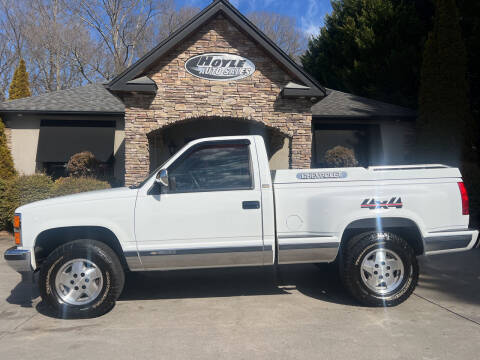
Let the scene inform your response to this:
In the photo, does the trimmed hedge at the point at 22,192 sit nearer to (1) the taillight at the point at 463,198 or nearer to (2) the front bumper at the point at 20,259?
(2) the front bumper at the point at 20,259

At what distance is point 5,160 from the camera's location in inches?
448

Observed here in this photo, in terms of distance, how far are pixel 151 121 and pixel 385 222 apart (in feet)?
23.1

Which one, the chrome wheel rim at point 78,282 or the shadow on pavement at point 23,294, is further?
the shadow on pavement at point 23,294

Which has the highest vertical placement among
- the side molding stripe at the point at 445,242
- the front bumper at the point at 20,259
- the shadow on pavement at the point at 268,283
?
the side molding stripe at the point at 445,242

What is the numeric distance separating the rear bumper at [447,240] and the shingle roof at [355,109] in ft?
Result: 27.8

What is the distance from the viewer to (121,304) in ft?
15.1

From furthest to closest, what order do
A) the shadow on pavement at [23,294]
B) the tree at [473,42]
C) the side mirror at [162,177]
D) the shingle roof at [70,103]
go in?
the tree at [473,42] < the shingle roof at [70,103] < the shadow on pavement at [23,294] < the side mirror at [162,177]

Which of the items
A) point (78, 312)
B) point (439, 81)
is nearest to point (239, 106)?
point (439, 81)

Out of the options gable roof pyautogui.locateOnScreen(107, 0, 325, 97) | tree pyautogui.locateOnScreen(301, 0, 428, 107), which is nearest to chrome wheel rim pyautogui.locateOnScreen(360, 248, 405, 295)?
gable roof pyautogui.locateOnScreen(107, 0, 325, 97)

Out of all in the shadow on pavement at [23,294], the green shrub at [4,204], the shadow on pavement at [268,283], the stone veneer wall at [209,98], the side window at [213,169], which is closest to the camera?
the side window at [213,169]

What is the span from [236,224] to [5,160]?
10365mm

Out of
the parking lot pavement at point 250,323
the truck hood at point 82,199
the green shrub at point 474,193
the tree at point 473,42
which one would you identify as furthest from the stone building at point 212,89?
the tree at point 473,42

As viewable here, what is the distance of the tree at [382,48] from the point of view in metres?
15.6

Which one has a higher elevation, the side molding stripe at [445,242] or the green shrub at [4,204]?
the green shrub at [4,204]
